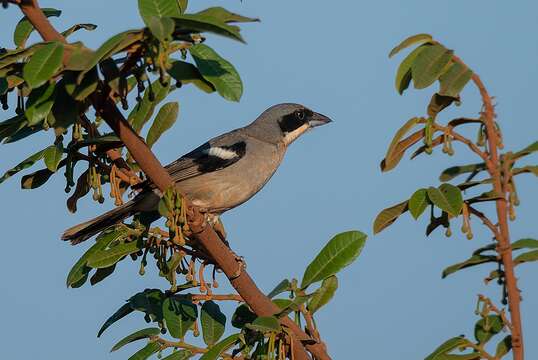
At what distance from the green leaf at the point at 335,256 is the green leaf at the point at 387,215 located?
17cm

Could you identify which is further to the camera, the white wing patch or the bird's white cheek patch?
the bird's white cheek patch

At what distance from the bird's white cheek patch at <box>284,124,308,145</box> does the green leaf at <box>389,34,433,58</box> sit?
4938 mm

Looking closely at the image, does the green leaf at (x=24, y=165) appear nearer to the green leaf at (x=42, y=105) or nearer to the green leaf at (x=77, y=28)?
the green leaf at (x=77, y=28)

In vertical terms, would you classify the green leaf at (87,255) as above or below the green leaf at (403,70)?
above

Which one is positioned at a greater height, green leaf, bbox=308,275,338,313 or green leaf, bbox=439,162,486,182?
green leaf, bbox=439,162,486,182

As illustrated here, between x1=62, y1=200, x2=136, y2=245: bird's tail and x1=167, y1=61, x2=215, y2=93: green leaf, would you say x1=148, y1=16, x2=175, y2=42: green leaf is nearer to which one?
x1=167, y1=61, x2=215, y2=93: green leaf

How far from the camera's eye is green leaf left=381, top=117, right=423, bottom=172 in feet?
10.2

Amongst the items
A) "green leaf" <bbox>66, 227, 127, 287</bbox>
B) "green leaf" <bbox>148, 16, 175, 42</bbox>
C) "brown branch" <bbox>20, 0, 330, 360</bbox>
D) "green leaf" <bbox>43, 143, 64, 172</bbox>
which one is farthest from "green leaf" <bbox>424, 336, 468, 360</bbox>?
"green leaf" <bbox>43, 143, 64, 172</bbox>

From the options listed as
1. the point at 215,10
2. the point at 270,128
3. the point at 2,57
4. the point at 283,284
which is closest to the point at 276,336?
the point at 283,284

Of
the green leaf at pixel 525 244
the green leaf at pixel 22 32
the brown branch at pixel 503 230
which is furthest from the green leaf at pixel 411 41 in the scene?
the green leaf at pixel 22 32

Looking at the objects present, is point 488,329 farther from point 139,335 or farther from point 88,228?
point 88,228

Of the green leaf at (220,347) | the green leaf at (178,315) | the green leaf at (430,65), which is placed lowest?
the green leaf at (220,347)

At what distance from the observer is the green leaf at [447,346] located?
8.75 feet

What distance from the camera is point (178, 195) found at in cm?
307
